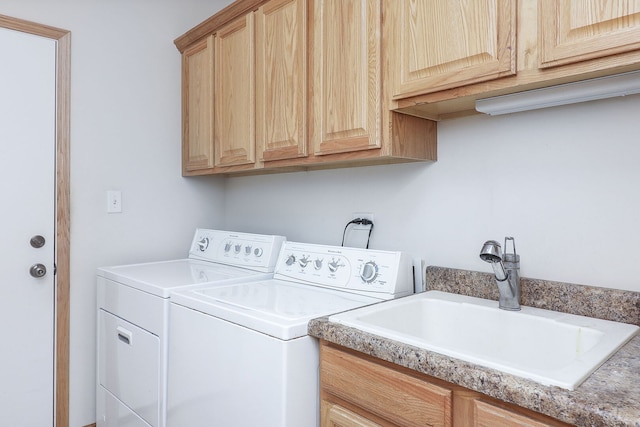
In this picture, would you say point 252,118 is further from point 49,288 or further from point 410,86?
point 49,288

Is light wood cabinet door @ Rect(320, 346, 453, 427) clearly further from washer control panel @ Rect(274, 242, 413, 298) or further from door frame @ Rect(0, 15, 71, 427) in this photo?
door frame @ Rect(0, 15, 71, 427)

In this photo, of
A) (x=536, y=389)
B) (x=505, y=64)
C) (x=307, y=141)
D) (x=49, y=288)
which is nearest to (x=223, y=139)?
(x=307, y=141)

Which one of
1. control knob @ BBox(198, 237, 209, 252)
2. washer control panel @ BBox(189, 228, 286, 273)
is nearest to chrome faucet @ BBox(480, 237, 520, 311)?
washer control panel @ BBox(189, 228, 286, 273)

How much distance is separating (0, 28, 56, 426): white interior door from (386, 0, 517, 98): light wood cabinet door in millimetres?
1665

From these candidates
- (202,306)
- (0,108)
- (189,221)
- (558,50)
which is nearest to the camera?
(558,50)

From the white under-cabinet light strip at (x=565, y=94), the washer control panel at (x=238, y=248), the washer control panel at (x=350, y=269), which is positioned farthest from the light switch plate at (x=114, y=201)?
the white under-cabinet light strip at (x=565, y=94)

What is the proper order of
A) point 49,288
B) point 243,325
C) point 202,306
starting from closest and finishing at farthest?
point 243,325 < point 202,306 < point 49,288

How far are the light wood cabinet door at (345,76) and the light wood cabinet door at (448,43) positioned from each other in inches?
3.5

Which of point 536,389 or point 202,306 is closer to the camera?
point 536,389

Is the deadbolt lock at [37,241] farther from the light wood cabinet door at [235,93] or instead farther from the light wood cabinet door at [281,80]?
the light wood cabinet door at [281,80]

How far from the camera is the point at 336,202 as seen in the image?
196 centimetres

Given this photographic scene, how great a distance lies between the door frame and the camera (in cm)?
201

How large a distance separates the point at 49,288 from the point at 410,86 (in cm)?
189

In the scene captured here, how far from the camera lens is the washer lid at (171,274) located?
1.66 metres
